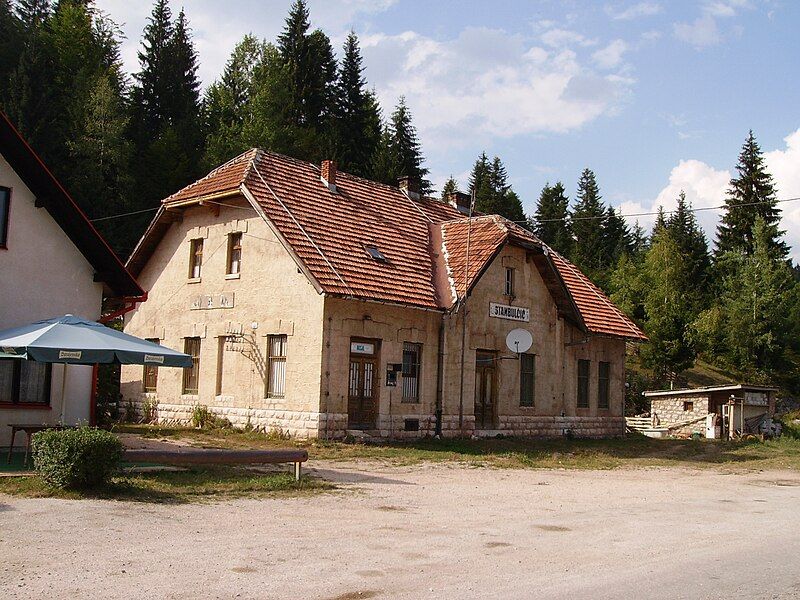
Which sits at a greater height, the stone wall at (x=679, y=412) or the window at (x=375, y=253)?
the window at (x=375, y=253)

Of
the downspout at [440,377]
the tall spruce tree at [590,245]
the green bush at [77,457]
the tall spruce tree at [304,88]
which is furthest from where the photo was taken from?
the tall spruce tree at [590,245]

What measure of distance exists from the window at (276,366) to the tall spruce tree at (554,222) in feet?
228

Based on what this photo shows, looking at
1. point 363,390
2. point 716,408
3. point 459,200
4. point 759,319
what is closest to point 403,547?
point 363,390

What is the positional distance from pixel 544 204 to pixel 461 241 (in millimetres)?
79320

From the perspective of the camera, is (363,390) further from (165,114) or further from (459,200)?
(165,114)

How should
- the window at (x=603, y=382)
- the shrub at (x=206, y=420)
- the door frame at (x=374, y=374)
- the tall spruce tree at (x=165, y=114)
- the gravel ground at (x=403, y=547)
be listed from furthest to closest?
the tall spruce tree at (x=165, y=114) → the window at (x=603, y=382) → the shrub at (x=206, y=420) → the door frame at (x=374, y=374) → the gravel ground at (x=403, y=547)

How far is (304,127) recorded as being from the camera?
6144 cm

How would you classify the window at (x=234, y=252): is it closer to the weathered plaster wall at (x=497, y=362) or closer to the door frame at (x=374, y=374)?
the weathered plaster wall at (x=497, y=362)

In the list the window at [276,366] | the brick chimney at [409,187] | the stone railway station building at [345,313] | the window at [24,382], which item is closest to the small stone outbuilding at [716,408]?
the stone railway station building at [345,313]

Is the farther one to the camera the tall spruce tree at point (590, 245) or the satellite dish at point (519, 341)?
the tall spruce tree at point (590, 245)

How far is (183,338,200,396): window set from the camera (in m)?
26.4

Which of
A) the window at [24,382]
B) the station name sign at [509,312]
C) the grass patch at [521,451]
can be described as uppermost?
the station name sign at [509,312]

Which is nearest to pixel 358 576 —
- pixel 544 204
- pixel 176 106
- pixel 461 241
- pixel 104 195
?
pixel 461 241

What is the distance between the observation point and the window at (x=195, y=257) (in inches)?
1070
